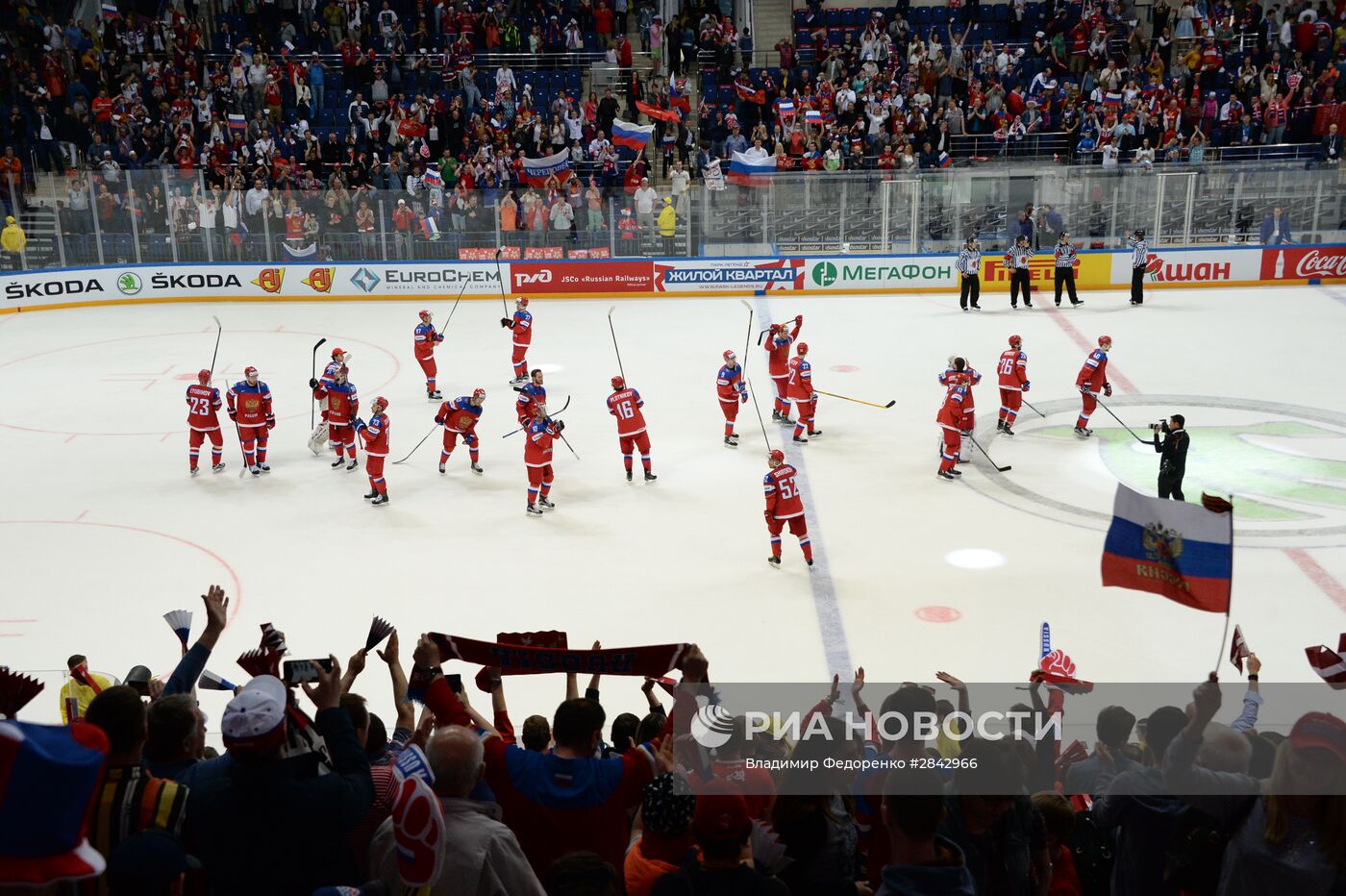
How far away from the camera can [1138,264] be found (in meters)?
23.8

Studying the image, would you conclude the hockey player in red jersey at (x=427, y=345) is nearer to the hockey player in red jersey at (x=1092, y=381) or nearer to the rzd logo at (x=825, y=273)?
the hockey player in red jersey at (x=1092, y=381)

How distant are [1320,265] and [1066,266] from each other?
20.1 ft

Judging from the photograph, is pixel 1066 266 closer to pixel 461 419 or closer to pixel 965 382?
pixel 965 382

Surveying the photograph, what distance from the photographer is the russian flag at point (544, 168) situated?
26.8 metres

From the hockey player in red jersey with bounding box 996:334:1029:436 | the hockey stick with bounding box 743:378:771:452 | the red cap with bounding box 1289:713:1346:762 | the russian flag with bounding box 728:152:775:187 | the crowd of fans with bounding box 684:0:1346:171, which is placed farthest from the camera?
the crowd of fans with bounding box 684:0:1346:171

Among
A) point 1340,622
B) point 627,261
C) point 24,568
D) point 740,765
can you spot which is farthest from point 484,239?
point 740,765

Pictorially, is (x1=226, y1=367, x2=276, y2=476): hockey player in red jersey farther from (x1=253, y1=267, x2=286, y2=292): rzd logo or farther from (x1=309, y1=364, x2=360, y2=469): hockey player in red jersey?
(x1=253, y1=267, x2=286, y2=292): rzd logo

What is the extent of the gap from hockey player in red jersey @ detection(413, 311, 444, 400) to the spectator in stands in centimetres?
1774

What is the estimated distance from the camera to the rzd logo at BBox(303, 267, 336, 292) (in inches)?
1019

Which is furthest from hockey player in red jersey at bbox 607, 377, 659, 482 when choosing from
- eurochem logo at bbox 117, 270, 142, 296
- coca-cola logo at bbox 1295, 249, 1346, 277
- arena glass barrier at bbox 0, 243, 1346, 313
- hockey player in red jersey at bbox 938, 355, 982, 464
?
coca-cola logo at bbox 1295, 249, 1346, 277

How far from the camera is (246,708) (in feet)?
12.2

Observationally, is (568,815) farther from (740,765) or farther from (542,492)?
(542,492)

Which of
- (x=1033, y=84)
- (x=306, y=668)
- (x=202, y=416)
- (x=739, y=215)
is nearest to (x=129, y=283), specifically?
(x=202, y=416)

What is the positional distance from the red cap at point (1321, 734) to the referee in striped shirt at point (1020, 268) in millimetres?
20918
